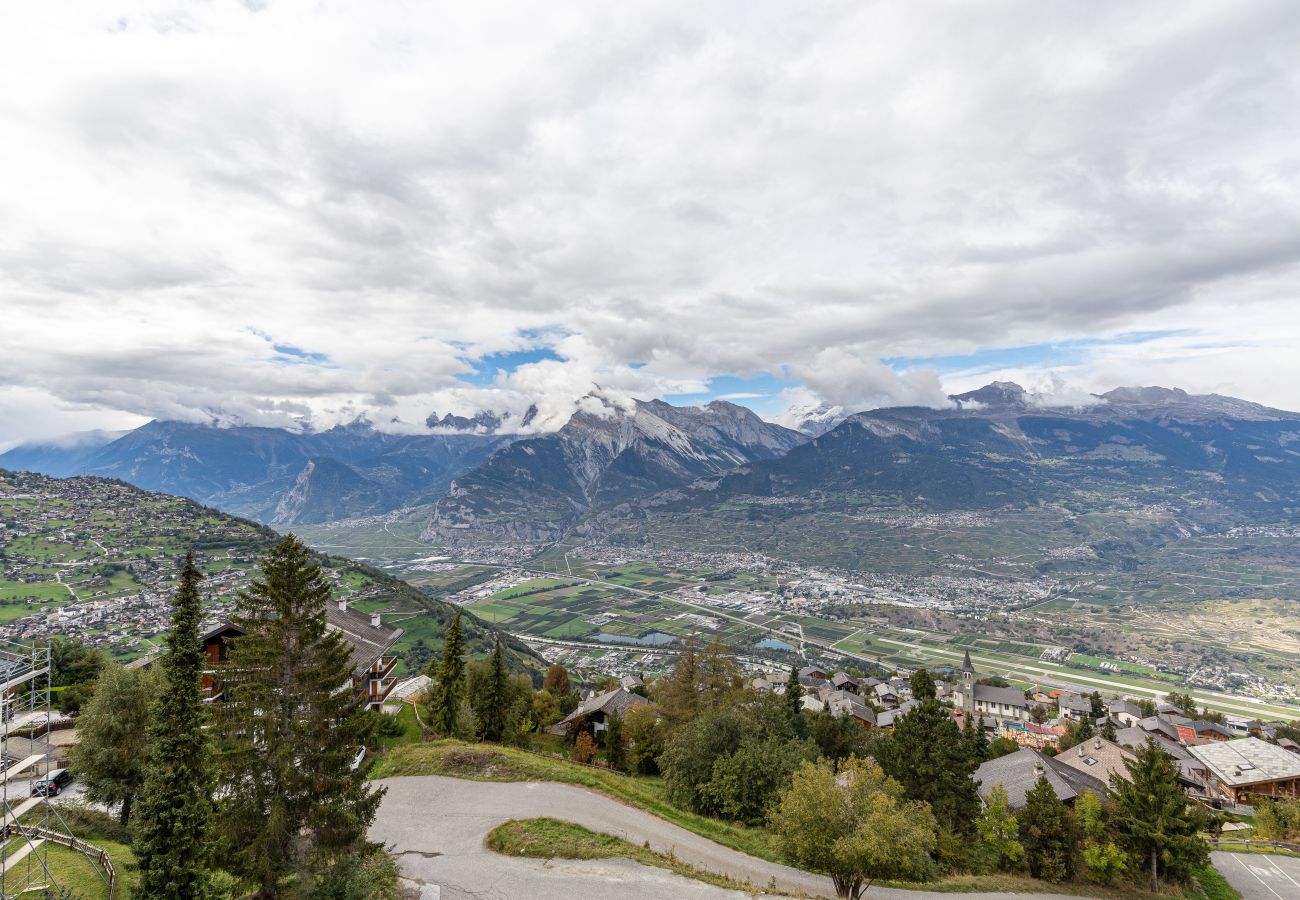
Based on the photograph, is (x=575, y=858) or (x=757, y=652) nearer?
(x=575, y=858)

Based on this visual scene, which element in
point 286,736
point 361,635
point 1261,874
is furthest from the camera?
point 361,635

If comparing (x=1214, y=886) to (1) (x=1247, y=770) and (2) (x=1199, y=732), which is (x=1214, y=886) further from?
(2) (x=1199, y=732)

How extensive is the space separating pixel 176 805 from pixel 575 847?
12741 mm

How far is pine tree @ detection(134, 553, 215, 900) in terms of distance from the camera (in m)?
13.1

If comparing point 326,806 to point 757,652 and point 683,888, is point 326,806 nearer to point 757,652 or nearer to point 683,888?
point 683,888

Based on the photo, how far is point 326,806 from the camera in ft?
53.8

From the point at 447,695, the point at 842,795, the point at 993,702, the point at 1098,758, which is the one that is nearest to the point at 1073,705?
the point at 993,702

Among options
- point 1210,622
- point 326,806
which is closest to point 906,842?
point 326,806

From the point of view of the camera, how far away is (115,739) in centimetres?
2344

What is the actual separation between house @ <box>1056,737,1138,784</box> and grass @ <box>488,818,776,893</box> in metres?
41.3

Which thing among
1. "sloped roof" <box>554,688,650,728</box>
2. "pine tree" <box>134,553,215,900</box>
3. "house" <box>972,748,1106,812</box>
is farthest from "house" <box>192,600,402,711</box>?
"house" <box>972,748,1106,812</box>

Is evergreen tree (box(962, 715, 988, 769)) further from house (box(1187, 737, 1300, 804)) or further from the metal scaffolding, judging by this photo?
the metal scaffolding

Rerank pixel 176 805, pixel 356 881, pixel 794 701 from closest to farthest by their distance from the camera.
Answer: pixel 176 805 → pixel 356 881 → pixel 794 701

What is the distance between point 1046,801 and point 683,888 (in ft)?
71.6
